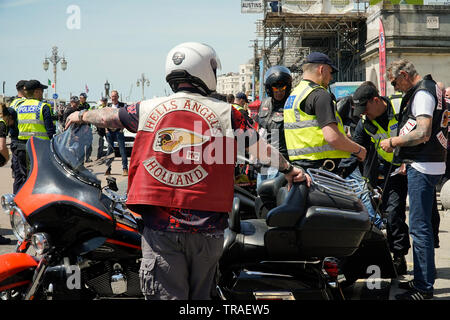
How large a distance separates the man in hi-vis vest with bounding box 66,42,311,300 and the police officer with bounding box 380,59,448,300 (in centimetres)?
210

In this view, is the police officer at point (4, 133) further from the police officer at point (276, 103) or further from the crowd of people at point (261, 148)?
the police officer at point (276, 103)

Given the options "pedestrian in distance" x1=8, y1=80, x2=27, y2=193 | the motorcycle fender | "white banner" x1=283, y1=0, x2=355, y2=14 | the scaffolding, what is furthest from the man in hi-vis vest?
"white banner" x1=283, y1=0, x2=355, y2=14

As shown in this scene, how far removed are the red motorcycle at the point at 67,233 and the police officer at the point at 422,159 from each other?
230cm

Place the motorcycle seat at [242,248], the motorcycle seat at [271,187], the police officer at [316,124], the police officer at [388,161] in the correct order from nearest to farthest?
the motorcycle seat at [242,248] → the motorcycle seat at [271,187] → the police officer at [316,124] → the police officer at [388,161]

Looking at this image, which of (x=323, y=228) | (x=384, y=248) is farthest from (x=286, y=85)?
(x=323, y=228)

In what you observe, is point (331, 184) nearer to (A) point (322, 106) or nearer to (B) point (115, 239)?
(A) point (322, 106)

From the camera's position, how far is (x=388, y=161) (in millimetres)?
5539

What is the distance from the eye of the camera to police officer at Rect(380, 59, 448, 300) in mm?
4035

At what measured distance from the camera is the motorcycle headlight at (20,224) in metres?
2.77

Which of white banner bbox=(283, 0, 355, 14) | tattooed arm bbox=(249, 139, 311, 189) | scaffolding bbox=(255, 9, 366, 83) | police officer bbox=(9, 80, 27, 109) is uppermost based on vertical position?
white banner bbox=(283, 0, 355, 14)

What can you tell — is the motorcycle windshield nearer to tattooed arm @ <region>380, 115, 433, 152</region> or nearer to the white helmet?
the white helmet

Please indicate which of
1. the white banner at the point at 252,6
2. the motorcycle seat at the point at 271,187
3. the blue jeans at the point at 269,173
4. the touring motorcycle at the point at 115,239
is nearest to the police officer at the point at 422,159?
the blue jeans at the point at 269,173

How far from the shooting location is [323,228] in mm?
2926
